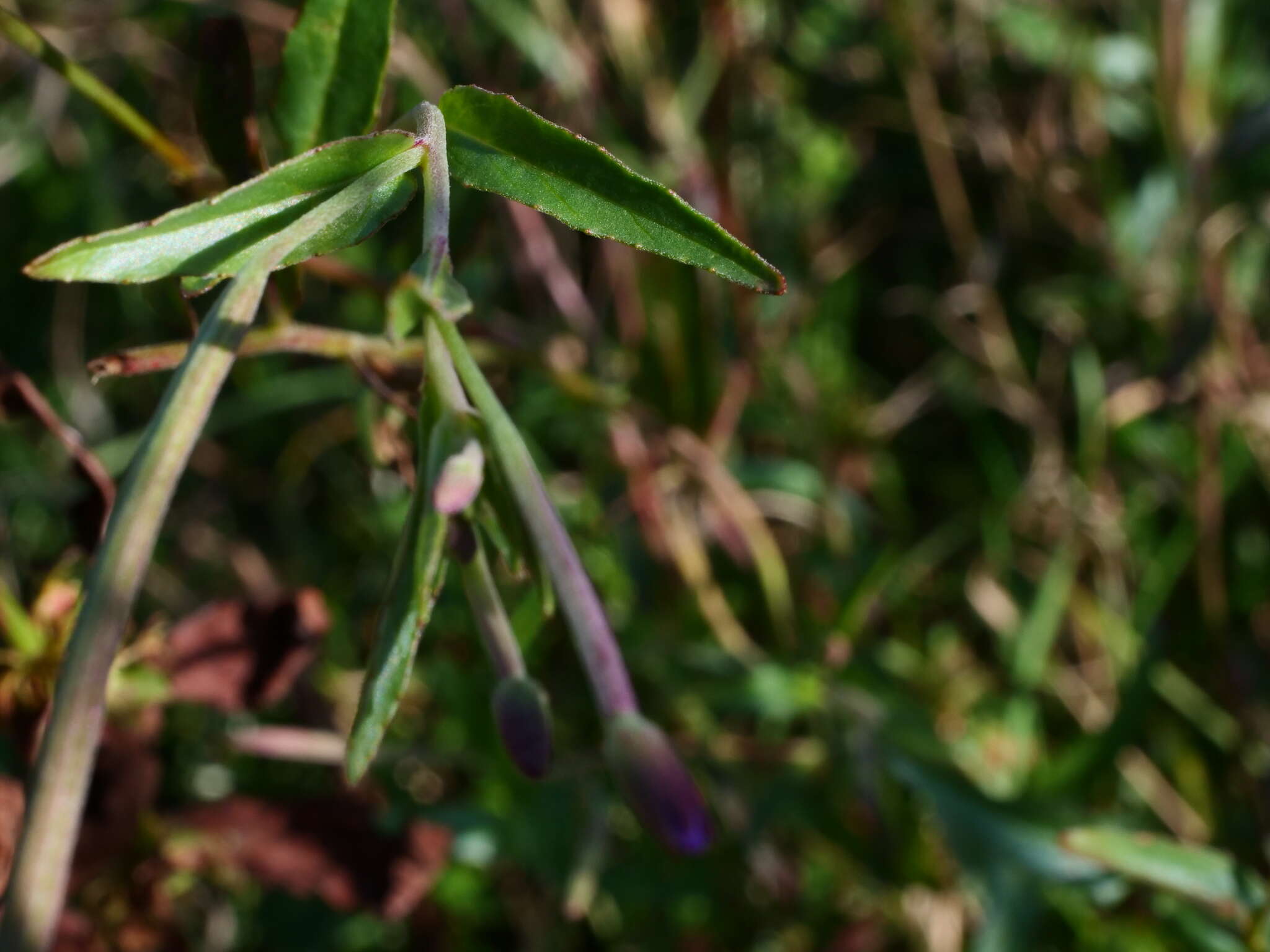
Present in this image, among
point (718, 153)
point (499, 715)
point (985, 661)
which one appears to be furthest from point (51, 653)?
point (985, 661)

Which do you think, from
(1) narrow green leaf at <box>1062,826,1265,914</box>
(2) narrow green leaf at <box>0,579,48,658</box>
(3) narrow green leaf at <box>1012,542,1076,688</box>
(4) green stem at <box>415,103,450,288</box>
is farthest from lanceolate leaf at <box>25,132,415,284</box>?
(3) narrow green leaf at <box>1012,542,1076,688</box>

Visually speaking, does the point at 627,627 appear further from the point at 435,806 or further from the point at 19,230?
the point at 19,230

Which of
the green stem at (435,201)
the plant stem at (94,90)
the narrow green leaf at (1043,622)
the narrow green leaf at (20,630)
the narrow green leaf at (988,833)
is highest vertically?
the green stem at (435,201)

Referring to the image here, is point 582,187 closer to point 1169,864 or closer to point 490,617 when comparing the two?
point 490,617

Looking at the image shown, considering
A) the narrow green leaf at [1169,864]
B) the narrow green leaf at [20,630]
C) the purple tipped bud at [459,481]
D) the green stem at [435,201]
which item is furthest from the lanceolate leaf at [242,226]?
the narrow green leaf at [1169,864]

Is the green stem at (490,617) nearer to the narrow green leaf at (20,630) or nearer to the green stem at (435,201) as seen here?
the green stem at (435,201)

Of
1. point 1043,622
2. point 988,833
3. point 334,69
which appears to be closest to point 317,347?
point 334,69
